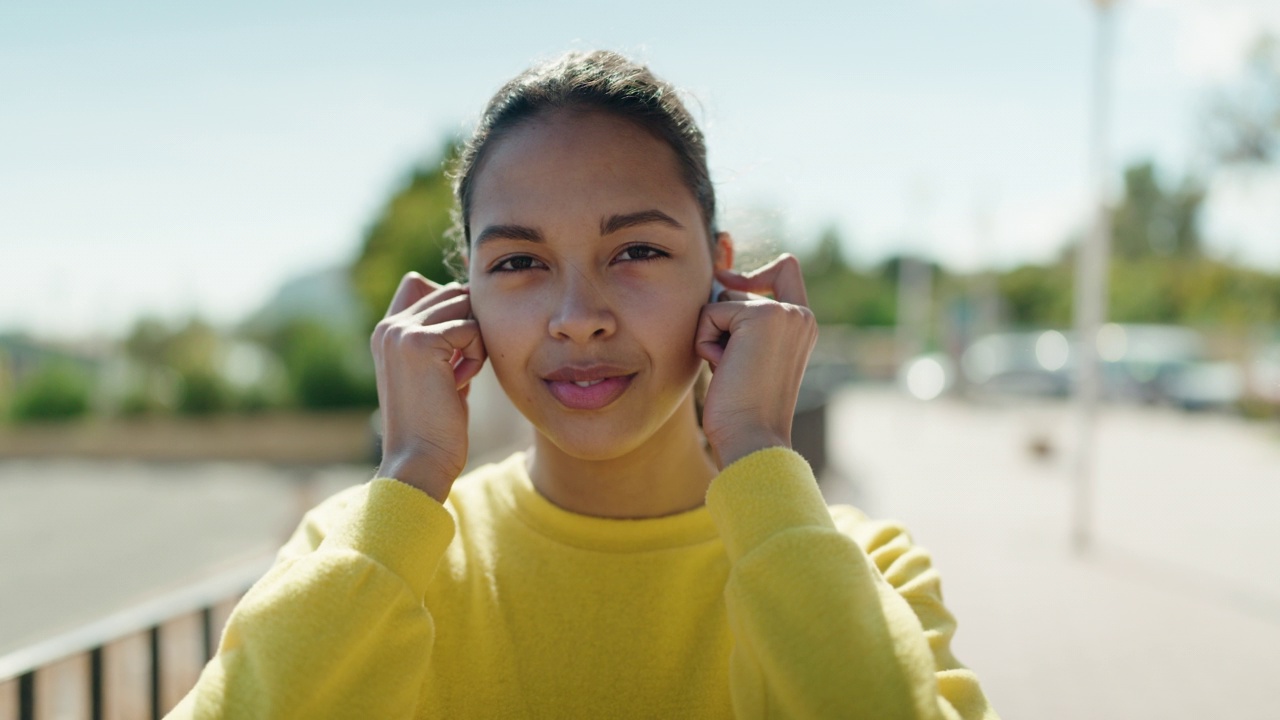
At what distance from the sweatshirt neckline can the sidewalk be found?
147 inches

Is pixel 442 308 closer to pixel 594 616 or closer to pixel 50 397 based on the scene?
pixel 594 616

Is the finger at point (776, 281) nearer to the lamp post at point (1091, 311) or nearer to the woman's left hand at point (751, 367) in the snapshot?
the woman's left hand at point (751, 367)

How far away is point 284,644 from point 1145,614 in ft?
21.7

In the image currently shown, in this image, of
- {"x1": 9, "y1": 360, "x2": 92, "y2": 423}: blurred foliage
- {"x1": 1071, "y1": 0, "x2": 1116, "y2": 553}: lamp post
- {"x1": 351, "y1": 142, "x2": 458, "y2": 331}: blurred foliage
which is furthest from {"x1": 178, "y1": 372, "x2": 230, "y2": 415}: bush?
{"x1": 1071, "y1": 0, "x2": 1116, "y2": 553}: lamp post

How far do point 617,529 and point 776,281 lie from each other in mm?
→ 616

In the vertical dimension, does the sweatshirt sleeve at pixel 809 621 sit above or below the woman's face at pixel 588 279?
below

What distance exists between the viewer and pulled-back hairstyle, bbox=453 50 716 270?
187cm

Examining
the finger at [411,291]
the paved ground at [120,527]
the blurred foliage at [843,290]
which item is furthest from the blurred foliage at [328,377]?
the blurred foliage at [843,290]

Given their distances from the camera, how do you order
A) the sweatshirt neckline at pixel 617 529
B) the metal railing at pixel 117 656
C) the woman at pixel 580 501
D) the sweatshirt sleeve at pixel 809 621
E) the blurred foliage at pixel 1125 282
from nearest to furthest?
1. the sweatshirt sleeve at pixel 809 621
2. the woman at pixel 580 501
3. the sweatshirt neckline at pixel 617 529
4. the metal railing at pixel 117 656
5. the blurred foliage at pixel 1125 282

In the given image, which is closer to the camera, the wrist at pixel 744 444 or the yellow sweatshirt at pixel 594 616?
the yellow sweatshirt at pixel 594 616

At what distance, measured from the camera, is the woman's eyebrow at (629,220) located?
1.79 m

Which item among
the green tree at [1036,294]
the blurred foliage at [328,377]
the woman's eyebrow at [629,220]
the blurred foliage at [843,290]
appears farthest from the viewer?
the green tree at [1036,294]

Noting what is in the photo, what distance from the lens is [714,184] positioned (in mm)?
2156

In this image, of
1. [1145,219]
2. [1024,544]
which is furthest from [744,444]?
[1145,219]
